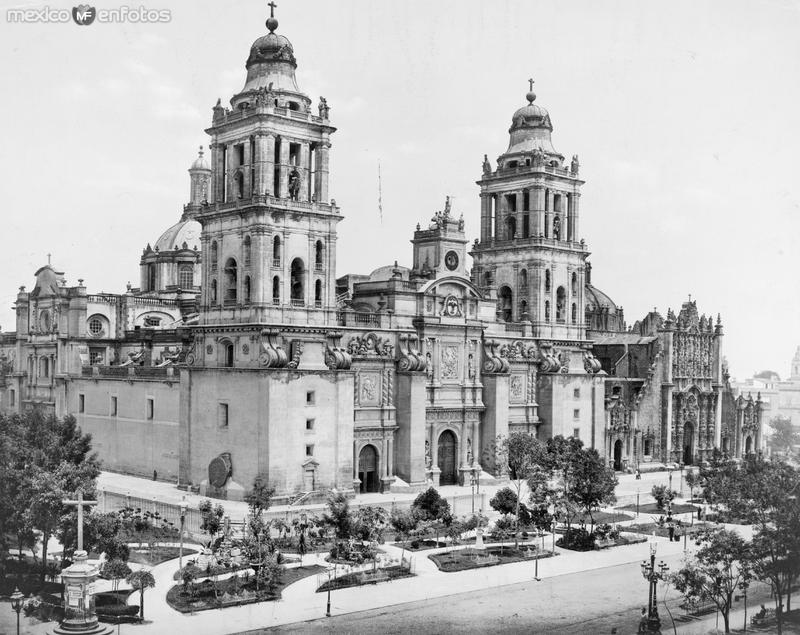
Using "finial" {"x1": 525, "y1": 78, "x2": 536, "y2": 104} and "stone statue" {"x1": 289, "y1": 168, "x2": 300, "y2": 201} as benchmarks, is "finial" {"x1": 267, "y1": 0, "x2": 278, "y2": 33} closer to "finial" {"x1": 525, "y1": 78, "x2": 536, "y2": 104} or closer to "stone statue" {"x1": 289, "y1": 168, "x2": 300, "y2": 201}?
"stone statue" {"x1": 289, "y1": 168, "x2": 300, "y2": 201}

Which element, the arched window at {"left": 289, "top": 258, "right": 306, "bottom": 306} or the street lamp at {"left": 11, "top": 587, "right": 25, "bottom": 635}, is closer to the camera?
the street lamp at {"left": 11, "top": 587, "right": 25, "bottom": 635}

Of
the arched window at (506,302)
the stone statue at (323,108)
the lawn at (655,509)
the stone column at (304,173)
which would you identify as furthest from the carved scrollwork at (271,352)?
the arched window at (506,302)

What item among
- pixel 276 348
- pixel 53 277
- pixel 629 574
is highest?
pixel 53 277

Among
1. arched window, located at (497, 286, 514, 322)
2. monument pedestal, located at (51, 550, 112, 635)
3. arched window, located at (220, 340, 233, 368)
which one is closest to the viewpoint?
monument pedestal, located at (51, 550, 112, 635)

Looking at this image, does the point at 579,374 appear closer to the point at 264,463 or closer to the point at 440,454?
the point at 440,454

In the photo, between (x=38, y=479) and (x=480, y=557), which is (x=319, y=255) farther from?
(x=38, y=479)

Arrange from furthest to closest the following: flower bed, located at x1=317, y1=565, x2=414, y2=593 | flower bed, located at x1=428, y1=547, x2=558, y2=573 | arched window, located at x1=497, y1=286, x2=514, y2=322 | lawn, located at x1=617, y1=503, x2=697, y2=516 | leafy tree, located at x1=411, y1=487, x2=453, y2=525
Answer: arched window, located at x1=497, y1=286, x2=514, y2=322
lawn, located at x1=617, y1=503, x2=697, y2=516
leafy tree, located at x1=411, y1=487, x2=453, y2=525
flower bed, located at x1=428, y1=547, x2=558, y2=573
flower bed, located at x1=317, y1=565, x2=414, y2=593

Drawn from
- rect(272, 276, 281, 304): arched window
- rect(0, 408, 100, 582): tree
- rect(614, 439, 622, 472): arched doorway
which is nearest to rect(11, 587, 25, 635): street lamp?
rect(0, 408, 100, 582): tree

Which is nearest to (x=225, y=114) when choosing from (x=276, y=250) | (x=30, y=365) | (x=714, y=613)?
(x=276, y=250)
